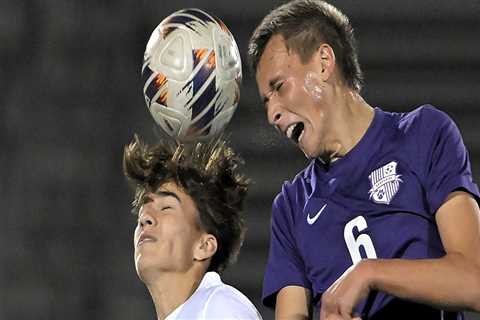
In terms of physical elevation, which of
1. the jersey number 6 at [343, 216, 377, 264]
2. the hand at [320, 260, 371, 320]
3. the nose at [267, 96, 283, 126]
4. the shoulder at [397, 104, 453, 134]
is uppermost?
the shoulder at [397, 104, 453, 134]

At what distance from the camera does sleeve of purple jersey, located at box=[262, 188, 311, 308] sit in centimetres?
258

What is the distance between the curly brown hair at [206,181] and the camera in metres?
3.10

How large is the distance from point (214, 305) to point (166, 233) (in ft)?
0.92

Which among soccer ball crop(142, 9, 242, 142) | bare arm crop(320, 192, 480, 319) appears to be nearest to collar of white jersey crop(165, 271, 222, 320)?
soccer ball crop(142, 9, 242, 142)

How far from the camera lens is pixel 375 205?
244cm

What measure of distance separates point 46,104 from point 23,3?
0.40 m

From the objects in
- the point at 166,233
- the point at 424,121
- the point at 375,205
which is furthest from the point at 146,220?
the point at 424,121

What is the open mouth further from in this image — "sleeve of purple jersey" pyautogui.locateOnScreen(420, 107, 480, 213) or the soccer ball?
the soccer ball

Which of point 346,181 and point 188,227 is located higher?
point 346,181

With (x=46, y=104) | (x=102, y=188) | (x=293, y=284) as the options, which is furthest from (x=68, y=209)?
(x=293, y=284)

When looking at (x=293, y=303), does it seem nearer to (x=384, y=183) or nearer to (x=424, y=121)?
(x=384, y=183)

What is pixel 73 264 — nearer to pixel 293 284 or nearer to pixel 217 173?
pixel 217 173

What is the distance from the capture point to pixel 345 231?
2473mm

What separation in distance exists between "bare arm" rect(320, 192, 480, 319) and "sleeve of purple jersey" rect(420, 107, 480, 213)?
5.5 inches
